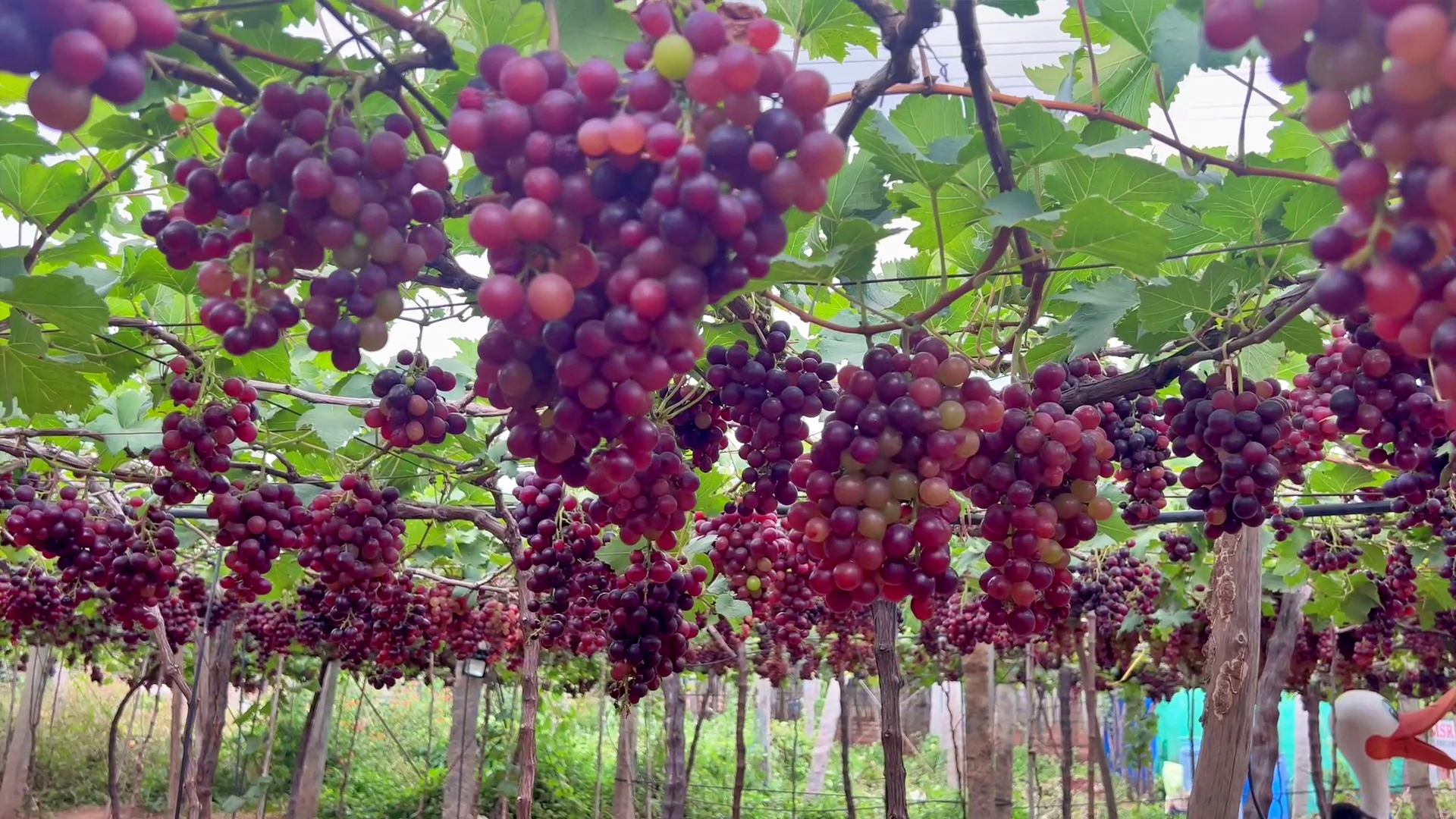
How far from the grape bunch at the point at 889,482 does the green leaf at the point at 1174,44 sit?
0.51m

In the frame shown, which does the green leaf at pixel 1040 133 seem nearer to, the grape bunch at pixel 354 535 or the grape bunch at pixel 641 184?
the grape bunch at pixel 641 184

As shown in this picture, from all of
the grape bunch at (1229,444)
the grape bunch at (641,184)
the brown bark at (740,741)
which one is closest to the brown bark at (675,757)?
the brown bark at (740,741)

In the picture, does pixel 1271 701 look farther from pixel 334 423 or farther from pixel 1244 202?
pixel 334 423

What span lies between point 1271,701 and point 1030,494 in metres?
3.82

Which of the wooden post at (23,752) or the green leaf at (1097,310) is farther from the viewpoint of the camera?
the wooden post at (23,752)

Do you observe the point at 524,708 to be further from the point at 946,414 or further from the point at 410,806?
the point at 410,806

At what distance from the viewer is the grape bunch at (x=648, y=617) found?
8.19ft

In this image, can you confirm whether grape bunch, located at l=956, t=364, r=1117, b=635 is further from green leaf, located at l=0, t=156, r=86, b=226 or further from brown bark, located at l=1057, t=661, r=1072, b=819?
brown bark, located at l=1057, t=661, r=1072, b=819

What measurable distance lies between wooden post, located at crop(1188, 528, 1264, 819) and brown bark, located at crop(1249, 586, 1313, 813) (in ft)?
3.25

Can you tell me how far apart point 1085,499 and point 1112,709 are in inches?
693

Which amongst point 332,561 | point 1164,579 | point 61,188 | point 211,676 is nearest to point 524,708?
point 332,561

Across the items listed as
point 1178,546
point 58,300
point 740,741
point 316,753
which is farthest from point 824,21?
point 316,753

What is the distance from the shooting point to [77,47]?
0.75m

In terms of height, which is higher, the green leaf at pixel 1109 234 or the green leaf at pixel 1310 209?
the green leaf at pixel 1310 209
